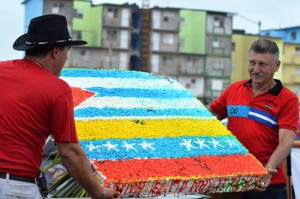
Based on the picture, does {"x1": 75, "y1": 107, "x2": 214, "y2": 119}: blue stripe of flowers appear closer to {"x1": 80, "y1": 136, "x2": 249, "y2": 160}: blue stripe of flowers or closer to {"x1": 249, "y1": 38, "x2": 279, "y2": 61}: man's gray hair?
{"x1": 80, "y1": 136, "x2": 249, "y2": 160}: blue stripe of flowers

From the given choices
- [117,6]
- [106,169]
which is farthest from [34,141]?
[117,6]

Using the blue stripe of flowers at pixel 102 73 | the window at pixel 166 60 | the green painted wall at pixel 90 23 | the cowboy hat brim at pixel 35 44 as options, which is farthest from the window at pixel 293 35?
the cowboy hat brim at pixel 35 44

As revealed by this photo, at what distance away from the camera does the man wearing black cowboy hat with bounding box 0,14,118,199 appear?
11.4 feet

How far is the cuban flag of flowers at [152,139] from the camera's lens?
389 centimetres

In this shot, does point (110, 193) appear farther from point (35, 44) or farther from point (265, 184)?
point (265, 184)

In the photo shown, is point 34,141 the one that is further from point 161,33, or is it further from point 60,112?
point 161,33

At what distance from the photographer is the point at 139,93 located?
4.75 metres

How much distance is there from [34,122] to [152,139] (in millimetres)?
986

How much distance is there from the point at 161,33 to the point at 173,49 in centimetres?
215

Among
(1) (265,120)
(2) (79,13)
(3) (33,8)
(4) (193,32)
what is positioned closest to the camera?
(1) (265,120)

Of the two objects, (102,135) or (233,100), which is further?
(233,100)

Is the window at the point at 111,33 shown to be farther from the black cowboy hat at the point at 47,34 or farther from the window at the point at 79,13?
the black cowboy hat at the point at 47,34

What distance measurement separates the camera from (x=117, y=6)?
6688cm

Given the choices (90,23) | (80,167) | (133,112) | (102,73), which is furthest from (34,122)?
(90,23)
